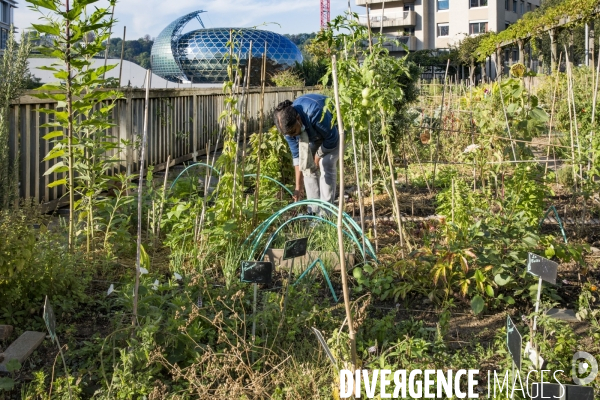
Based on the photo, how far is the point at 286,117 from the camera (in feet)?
15.9

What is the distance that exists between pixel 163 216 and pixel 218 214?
68 cm

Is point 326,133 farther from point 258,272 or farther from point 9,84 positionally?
point 258,272

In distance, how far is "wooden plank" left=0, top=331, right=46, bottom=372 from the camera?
109 inches

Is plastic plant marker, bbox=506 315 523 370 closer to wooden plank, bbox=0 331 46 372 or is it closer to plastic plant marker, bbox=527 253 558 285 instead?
plastic plant marker, bbox=527 253 558 285

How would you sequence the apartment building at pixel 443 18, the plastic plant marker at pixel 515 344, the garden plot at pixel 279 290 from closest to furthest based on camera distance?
the plastic plant marker at pixel 515 344
the garden plot at pixel 279 290
the apartment building at pixel 443 18

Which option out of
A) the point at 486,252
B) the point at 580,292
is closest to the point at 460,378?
the point at 486,252

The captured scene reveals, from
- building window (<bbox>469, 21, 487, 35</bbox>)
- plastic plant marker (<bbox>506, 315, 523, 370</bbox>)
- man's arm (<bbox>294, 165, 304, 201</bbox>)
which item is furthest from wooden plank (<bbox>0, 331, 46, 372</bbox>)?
building window (<bbox>469, 21, 487, 35</bbox>)

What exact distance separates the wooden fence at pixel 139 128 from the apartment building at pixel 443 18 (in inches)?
Result: 1419

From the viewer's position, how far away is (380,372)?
2414 millimetres

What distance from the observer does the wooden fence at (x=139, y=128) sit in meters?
5.66

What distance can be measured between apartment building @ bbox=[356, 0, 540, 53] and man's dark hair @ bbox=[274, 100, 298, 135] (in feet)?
140

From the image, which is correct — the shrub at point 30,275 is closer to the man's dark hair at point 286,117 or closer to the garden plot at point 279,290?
the garden plot at point 279,290

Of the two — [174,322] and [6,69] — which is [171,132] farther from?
[174,322]

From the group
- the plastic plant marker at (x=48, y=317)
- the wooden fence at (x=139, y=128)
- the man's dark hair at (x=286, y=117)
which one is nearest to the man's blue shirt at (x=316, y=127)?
the man's dark hair at (x=286, y=117)
